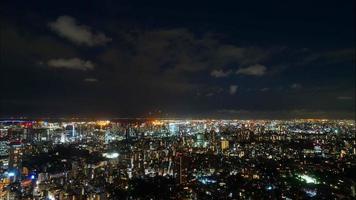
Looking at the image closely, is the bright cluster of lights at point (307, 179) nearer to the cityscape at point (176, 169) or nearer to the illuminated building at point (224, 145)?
the cityscape at point (176, 169)

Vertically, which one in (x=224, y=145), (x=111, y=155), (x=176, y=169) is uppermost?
(x=224, y=145)

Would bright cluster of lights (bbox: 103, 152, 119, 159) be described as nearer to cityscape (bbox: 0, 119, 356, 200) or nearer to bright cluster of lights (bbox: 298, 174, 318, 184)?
cityscape (bbox: 0, 119, 356, 200)

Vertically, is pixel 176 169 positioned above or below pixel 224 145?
below

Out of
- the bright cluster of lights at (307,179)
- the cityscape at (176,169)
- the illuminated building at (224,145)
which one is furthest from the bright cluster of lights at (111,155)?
the bright cluster of lights at (307,179)

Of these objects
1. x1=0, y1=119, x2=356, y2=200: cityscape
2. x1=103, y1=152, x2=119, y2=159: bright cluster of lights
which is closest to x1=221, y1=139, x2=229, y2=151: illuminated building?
x1=0, y1=119, x2=356, y2=200: cityscape

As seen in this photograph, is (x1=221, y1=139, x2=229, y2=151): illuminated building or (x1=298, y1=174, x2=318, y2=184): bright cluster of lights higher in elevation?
(x1=221, y1=139, x2=229, y2=151): illuminated building

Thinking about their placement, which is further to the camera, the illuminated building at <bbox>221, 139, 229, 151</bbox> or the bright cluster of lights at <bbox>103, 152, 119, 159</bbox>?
the illuminated building at <bbox>221, 139, 229, 151</bbox>

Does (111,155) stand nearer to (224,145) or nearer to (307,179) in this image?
(224,145)

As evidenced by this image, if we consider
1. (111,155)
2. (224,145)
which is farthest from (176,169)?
(224,145)
